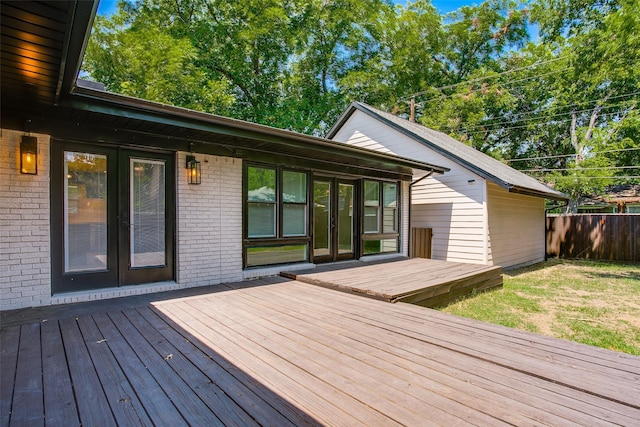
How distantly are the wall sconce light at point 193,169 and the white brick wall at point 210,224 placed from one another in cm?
9

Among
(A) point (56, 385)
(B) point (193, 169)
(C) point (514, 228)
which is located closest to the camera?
(A) point (56, 385)

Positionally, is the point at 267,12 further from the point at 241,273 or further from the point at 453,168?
the point at 241,273

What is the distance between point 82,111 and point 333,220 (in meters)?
4.82

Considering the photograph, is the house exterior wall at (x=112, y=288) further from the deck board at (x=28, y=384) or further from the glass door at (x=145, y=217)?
the deck board at (x=28, y=384)

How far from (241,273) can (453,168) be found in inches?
252

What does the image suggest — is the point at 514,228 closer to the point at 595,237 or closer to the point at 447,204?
the point at 447,204

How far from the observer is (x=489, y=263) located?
8.46 meters

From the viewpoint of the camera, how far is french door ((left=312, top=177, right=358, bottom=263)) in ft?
23.2

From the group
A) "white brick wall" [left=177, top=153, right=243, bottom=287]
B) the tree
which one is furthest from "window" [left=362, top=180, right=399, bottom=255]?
the tree

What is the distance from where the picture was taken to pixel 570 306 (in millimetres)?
5637

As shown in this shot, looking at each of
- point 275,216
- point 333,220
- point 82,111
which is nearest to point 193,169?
point 82,111

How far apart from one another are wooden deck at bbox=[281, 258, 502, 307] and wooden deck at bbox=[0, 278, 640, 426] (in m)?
0.92

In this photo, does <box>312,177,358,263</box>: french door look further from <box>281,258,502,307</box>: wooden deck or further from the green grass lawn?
the green grass lawn

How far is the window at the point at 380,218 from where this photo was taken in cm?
802
